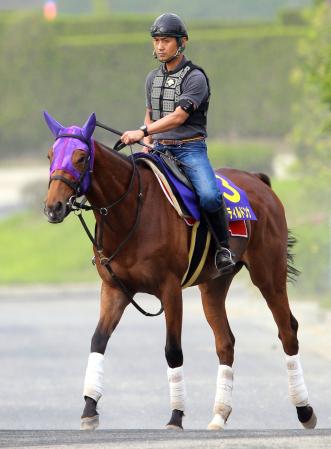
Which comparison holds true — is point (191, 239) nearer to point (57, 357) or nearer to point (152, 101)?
point (152, 101)

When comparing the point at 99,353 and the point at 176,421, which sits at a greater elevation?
the point at 99,353

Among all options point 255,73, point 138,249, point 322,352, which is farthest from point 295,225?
point 255,73

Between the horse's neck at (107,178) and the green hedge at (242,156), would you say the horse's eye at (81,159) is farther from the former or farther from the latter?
the green hedge at (242,156)

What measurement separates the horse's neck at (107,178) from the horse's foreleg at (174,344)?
0.69 metres

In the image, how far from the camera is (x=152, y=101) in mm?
11219

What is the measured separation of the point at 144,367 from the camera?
17.4 meters

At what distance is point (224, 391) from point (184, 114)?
2144 millimetres

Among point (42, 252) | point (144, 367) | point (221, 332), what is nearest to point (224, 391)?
point (221, 332)

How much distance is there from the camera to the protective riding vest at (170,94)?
11094 mm

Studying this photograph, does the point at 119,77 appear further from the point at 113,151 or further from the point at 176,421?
the point at 176,421

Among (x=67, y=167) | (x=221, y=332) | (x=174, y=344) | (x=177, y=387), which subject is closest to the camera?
(x=67, y=167)

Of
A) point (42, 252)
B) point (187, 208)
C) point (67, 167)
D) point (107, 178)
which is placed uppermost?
Result: point (67, 167)

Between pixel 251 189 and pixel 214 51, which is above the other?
pixel 251 189

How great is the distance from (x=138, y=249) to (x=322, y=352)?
8.54m
